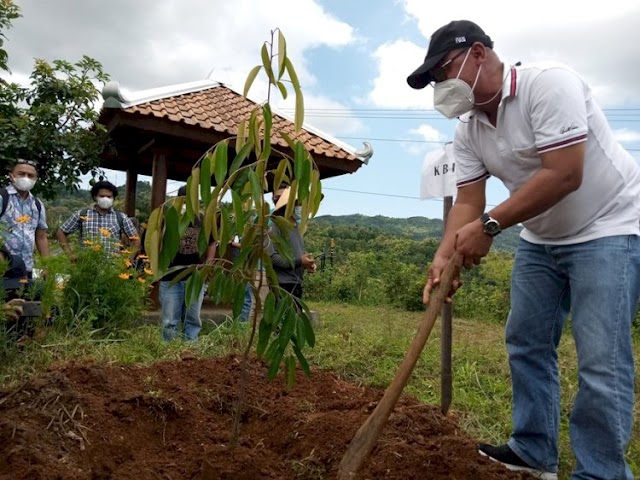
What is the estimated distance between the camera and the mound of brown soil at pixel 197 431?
2023 mm

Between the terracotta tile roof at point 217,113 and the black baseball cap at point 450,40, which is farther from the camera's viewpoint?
the terracotta tile roof at point 217,113

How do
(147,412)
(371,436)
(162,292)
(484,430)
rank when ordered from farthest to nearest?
(162,292) < (484,430) < (147,412) < (371,436)

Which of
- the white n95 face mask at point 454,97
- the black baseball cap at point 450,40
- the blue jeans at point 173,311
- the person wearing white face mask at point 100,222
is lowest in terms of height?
the blue jeans at point 173,311

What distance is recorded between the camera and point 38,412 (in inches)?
90.4

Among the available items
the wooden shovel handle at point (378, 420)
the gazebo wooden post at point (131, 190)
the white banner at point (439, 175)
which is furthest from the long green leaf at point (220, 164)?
the gazebo wooden post at point (131, 190)

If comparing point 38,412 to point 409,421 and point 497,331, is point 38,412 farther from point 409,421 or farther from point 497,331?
point 497,331

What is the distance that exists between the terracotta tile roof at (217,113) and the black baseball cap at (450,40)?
389 cm

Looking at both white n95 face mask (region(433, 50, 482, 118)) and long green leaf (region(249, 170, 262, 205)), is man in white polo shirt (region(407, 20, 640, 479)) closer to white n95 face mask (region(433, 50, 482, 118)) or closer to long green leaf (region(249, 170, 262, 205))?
white n95 face mask (region(433, 50, 482, 118))

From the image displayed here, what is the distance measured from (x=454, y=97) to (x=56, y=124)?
645cm

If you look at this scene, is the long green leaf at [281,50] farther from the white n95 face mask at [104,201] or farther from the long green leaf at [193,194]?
the white n95 face mask at [104,201]

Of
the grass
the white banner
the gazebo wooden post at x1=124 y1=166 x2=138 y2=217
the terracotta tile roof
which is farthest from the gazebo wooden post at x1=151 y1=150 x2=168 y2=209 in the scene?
the white banner

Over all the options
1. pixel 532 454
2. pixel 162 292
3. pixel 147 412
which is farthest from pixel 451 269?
pixel 162 292

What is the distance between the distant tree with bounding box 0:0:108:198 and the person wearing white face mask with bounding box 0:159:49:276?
103 inches

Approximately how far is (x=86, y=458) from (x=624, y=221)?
2.12m
